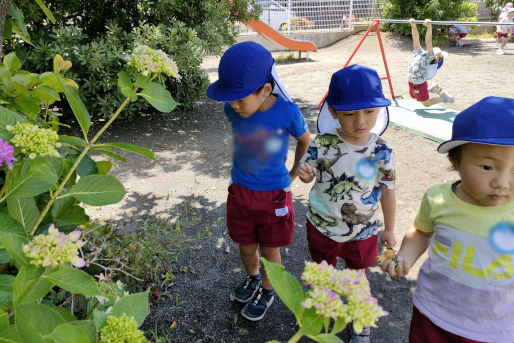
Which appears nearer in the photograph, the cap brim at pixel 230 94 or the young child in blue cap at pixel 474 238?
the young child in blue cap at pixel 474 238

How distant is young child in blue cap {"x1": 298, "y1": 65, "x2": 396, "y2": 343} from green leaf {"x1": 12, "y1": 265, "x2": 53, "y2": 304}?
1.40 metres

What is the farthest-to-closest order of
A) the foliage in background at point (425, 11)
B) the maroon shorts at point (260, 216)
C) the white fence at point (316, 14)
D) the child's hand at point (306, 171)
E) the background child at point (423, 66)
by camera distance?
the white fence at point (316, 14) → the foliage in background at point (425, 11) → the background child at point (423, 66) → the maroon shorts at point (260, 216) → the child's hand at point (306, 171)

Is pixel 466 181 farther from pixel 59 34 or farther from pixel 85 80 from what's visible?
pixel 59 34

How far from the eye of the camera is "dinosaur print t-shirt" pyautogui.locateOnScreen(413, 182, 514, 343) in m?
1.47

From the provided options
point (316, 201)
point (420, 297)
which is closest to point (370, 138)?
point (316, 201)

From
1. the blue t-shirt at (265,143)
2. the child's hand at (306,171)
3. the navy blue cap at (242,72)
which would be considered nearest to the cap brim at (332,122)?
the blue t-shirt at (265,143)

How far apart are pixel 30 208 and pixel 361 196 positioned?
1508mm

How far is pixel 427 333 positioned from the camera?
163cm

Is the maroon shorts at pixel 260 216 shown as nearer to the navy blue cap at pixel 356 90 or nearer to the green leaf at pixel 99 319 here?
the navy blue cap at pixel 356 90

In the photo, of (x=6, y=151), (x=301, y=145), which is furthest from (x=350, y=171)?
(x=6, y=151)

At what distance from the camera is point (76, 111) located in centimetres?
97

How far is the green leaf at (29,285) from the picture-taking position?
653 millimetres

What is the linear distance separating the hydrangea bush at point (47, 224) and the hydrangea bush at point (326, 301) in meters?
0.27

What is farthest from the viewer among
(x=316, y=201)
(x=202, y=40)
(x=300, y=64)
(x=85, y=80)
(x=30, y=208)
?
(x=300, y=64)
